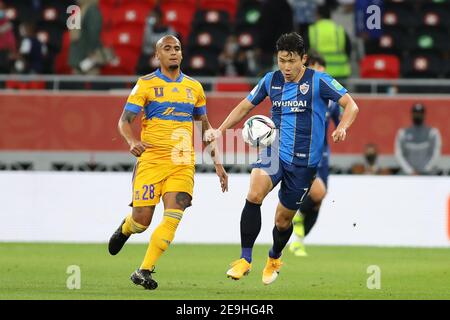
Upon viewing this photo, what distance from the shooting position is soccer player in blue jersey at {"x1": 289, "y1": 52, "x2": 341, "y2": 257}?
50.5 feet

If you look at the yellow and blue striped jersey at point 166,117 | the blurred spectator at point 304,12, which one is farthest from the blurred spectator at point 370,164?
the yellow and blue striped jersey at point 166,117

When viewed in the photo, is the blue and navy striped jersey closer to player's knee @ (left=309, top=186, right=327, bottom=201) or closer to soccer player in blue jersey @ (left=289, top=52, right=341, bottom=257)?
soccer player in blue jersey @ (left=289, top=52, right=341, bottom=257)

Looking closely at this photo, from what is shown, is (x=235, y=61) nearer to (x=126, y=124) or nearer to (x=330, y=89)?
(x=330, y=89)

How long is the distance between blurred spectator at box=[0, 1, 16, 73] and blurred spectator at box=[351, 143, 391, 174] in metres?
→ 5.78

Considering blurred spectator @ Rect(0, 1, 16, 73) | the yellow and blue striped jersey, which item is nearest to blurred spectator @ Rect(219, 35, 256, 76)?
blurred spectator @ Rect(0, 1, 16, 73)

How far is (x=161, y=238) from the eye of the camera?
37.9 feet

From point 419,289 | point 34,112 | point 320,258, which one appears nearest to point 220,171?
point 419,289

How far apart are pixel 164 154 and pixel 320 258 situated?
15.1 ft

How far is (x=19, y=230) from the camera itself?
60.0 ft

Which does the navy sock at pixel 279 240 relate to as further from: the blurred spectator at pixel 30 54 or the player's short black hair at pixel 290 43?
the blurred spectator at pixel 30 54

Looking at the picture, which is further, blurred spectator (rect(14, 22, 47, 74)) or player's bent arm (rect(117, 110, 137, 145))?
blurred spectator (rect(14, 22, 47, 74))

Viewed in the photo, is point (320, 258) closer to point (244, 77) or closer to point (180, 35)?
point (244, 77)

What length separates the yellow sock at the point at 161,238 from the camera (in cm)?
1150

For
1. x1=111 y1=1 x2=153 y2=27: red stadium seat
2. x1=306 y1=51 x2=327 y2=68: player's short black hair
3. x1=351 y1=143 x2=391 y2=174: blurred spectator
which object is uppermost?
x1=111 y1=1 x2=153 y2=27: red stadium seat
